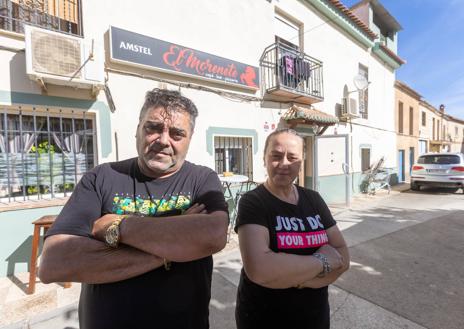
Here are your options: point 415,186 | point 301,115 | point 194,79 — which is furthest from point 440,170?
point 194,79

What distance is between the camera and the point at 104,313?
111 centimetres

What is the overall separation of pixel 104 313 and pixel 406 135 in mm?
15960

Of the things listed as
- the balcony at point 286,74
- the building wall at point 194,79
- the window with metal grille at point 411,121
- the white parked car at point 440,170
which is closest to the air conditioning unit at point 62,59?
the building wall at point 194,79

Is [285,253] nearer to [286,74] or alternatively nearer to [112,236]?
[112,236]

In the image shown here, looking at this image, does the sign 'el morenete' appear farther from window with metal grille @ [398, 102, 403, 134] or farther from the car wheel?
window with metal grille @ [398, 102, 403, 134]

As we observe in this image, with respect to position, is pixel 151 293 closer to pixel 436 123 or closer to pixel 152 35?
pixel 152 35

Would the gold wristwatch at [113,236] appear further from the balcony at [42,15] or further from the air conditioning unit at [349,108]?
the air conditioning unit at [349,108]

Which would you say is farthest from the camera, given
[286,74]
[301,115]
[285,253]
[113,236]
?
[286,74]

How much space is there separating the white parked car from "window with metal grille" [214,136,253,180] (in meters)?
7.98

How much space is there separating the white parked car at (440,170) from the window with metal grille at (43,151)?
1119cm

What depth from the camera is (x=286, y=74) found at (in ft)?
19.8

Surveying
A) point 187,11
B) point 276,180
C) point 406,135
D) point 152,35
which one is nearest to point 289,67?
point 187,11

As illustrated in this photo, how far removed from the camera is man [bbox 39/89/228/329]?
110cm

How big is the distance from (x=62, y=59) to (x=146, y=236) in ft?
9.73
